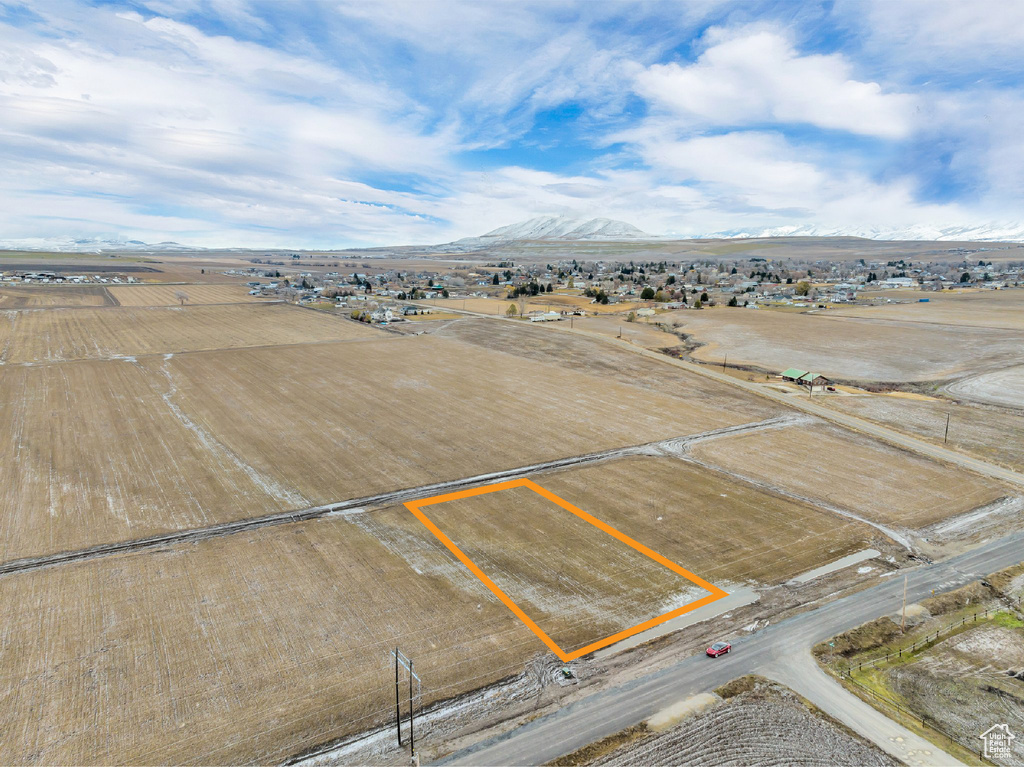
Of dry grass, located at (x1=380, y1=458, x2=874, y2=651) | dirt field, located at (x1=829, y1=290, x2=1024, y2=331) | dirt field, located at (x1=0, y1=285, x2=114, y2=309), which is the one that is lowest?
dry grass, located at (x1=380, y1=458, x2=874, y2=651)

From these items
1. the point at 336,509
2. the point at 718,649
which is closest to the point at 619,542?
the point at 718,649

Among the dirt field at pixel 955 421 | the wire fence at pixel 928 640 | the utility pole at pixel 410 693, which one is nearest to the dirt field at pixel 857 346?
the dirt field at pixel 955 421

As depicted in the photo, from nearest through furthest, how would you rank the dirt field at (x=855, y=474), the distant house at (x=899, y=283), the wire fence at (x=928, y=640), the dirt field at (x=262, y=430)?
the wire fence at (x=928, y=640)
the dirt field at (x=262, y=430)
the dirt field at (x=855, y=474)
the distant house at (x=899, y=283)

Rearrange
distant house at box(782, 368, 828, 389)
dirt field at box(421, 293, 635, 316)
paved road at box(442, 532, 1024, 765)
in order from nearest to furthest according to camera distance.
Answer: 1. paved road at box(442, 532, 1024, 765)
2. distant house at box(782, 368, 828, 389)
3. dirt field at box(421, 293, 635, 316)

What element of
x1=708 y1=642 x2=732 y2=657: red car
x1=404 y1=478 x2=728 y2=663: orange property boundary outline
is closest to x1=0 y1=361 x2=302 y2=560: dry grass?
x1=404 y1=478 x2=728 y2=663: orange property boundary outline

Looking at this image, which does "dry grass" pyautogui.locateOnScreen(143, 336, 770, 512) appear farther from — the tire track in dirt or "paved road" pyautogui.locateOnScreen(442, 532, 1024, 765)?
"paved road" pyautogui.locateOnScreen(442, 532, 1024, 765)

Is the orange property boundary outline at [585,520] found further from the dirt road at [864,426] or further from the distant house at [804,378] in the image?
the distant house at [804,378]
